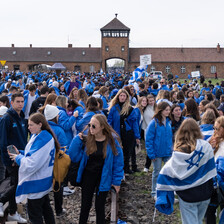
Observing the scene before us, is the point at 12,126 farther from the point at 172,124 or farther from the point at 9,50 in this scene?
the point at 9,50

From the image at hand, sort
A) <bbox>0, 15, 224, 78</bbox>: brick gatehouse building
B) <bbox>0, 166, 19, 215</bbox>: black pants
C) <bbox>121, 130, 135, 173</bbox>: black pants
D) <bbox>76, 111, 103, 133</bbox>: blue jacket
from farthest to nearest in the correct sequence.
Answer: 1. <bbox>0, 15, 224, 78</bbox>: brick gatehouse building
2. <bbox>121, 130, 135, 173</bbox>: black pants
3. <bbox>76, 111, 103, 133</bbox>: blue jacket
4. <bbox>0, 166, 19, 215</bbox>: black pants

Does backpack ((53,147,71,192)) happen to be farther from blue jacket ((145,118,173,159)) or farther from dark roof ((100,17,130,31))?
dark roof ((100,17,130,31))

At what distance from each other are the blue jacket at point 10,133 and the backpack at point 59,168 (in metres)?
0.90

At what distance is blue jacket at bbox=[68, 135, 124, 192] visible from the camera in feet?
13.0

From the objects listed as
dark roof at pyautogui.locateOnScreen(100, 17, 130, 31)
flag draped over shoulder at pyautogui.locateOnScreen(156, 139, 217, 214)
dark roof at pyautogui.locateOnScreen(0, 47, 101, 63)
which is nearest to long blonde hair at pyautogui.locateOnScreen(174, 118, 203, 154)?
flag draped over shoulder at pyautogui.locateOnScreen(156, 139, 217, 214)

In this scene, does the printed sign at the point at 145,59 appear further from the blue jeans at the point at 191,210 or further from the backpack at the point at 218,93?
the blue jeans at the point at 191,210

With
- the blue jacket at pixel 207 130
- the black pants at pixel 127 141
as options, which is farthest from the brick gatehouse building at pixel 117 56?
the blue jacket at pixel 207 130

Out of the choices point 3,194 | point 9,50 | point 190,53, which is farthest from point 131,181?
point 9,50

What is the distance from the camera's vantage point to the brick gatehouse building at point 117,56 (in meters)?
53.1

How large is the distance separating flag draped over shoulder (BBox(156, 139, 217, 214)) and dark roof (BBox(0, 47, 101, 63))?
53836mm

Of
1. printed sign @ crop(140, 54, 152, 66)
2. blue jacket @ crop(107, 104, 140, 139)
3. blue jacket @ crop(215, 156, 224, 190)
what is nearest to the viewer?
blue jacket @ crop(215, 156, 224, 190)

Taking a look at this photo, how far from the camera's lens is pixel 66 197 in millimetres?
6090

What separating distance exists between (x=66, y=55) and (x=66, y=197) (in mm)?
54567

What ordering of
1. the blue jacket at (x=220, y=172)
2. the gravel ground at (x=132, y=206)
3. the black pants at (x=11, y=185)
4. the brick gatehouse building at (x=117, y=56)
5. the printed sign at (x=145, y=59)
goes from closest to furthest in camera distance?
the blue jacket at (x=220, y=172) → the black pants at (x=11, y=185) → the gravel ground at (x=132, y=206) → the printed sign at (x=145, y=59) → the brick gatehouse building at (x=117, y=56)
